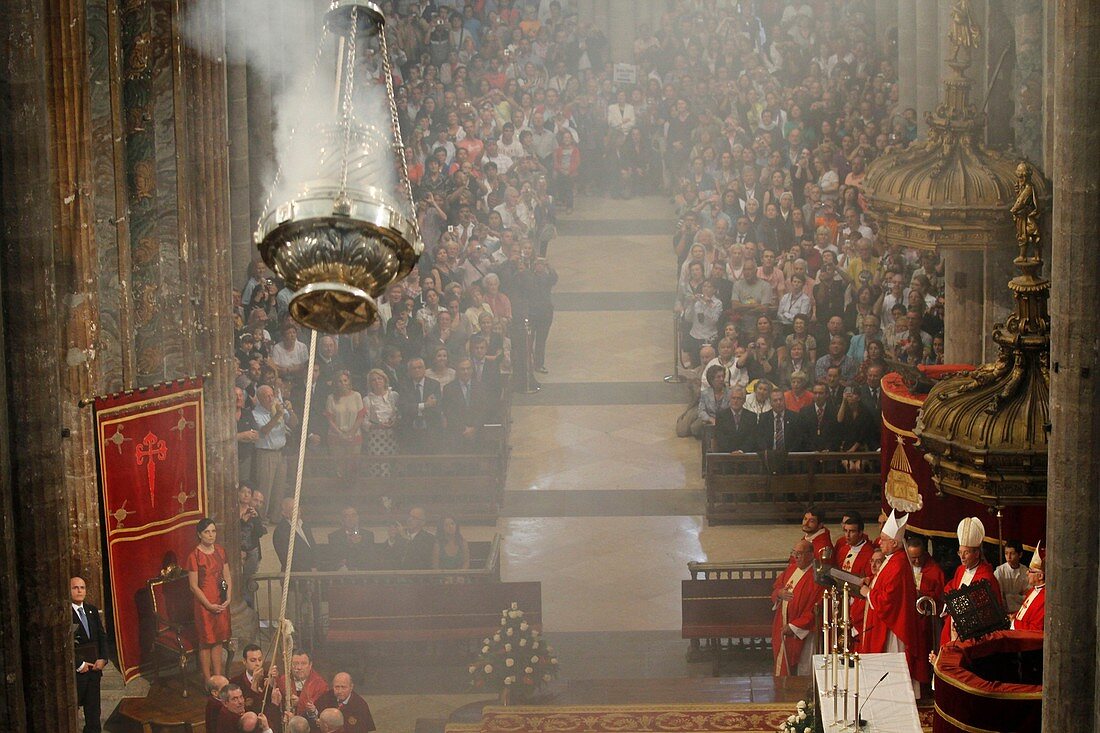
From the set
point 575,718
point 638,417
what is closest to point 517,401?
point 638,417

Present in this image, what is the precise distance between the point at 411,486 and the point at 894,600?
5.59 metres

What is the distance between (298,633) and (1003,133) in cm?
688

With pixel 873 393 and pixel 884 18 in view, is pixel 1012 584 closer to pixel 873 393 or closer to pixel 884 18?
pixel 873 393

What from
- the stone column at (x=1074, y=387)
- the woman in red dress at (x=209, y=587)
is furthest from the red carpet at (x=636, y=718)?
the stone column at (x=1074, y=387)

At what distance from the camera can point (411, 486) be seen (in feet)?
61.5

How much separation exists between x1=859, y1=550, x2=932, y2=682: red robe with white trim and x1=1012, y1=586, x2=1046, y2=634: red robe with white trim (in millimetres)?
1497

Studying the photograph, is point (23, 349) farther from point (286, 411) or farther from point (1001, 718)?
point (286, 411)

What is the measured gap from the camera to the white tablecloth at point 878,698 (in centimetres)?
1160

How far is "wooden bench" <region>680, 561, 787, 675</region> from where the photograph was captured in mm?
16188

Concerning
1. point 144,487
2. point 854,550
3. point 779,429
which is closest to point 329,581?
point 144,487

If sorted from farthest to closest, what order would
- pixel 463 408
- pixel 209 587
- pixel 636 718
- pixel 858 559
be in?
1. pixel 463 408
2. pixel 209 587
3. pixel 858 559
4. pixel 636 718

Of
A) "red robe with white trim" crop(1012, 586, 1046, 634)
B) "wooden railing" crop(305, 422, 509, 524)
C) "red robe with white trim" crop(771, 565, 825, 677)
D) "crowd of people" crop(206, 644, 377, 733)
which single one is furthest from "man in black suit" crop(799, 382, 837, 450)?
"crowd of people" crop(206, 644, 377, 733)

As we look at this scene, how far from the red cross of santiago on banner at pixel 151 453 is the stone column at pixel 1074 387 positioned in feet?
21.7

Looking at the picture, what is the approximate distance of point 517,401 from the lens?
2178 cm
